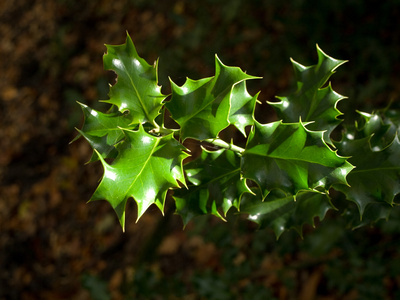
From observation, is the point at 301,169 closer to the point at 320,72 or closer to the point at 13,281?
the point at 320,72

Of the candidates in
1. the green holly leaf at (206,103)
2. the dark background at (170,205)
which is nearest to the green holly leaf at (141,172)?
the green holly leaf at (206,103)

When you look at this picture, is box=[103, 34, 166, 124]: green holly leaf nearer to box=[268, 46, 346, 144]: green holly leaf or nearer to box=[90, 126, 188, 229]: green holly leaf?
box=[90, 126, 188, 229]: green holly leaf

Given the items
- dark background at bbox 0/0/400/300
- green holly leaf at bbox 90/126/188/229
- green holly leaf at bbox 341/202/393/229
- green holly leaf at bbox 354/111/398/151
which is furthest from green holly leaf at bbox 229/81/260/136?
dark background at bbox 0/0/400/300

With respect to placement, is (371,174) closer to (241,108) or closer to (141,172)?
(241,108)

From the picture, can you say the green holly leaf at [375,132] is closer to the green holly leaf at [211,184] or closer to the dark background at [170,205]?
the green holly leaf at [211,184]

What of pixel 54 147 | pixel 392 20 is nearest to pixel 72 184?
pixel 54 147

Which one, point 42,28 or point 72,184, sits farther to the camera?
point 42,28
